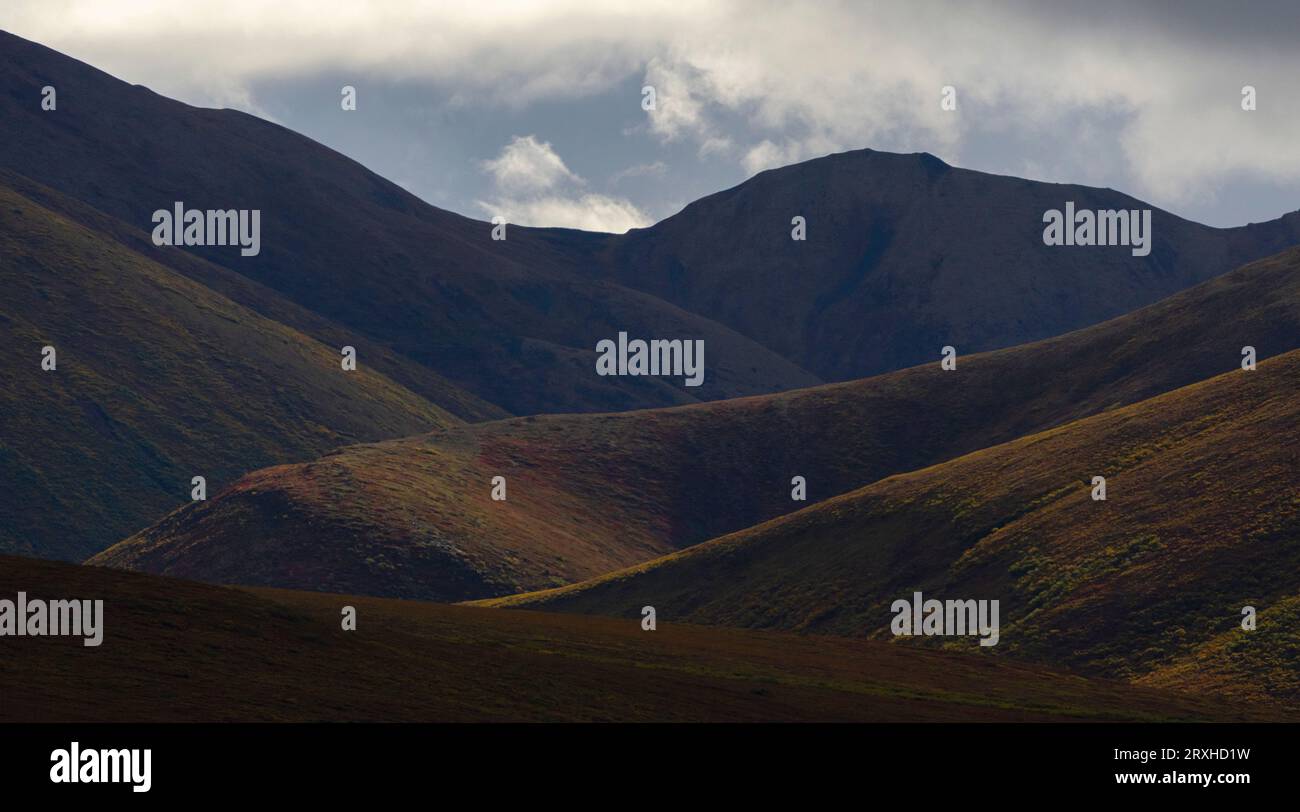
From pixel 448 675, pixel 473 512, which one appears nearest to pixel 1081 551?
pixel 448 675

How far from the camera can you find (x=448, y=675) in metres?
72.1

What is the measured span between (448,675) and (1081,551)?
198 feet

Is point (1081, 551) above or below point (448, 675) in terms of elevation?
above

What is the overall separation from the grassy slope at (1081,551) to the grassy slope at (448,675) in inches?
338

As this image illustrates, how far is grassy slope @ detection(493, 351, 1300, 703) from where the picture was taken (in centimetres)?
9688

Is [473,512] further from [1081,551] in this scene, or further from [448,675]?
[448,675]

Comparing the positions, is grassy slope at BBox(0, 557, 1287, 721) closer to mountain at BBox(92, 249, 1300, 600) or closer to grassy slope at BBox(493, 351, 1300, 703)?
grassy slope at BBox(493, 351, 1300, 703)

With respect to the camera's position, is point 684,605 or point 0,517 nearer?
point 684,605

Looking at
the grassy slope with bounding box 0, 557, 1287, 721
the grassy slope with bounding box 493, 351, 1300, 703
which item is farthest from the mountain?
the grassy slope with bounding box 0, 557, 1287, 721

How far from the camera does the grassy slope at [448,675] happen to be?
194 ft
